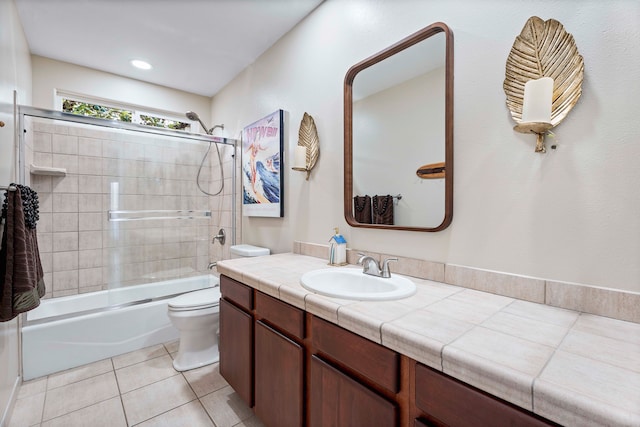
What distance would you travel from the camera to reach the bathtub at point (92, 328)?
1.98 m

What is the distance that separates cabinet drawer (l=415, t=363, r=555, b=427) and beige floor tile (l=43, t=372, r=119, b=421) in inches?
76.8

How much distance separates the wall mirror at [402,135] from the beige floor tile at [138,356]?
74.9 inches

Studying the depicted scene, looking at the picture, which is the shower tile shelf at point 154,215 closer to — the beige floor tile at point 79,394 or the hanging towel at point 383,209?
the beige floor tile at point 79,394

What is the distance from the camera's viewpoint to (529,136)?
1.05 metres

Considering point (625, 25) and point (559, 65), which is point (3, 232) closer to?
point (559, 65)

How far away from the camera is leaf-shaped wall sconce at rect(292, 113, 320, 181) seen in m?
1.93

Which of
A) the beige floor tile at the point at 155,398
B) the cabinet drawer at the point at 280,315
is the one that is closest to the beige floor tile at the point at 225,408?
the beige floor tile at the point at 155,398

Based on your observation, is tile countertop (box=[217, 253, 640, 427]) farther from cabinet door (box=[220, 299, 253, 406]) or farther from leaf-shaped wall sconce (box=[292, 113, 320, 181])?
leaf-shaped wall sconce (box=[292, 113, 320, 181])

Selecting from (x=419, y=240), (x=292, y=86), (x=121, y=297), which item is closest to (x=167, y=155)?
(x=121, y=297)

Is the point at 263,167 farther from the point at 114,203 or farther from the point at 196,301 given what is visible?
the point at 114,203

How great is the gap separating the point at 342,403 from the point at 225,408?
41.7 inches

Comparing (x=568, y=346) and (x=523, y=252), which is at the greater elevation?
(x=523, y=252)

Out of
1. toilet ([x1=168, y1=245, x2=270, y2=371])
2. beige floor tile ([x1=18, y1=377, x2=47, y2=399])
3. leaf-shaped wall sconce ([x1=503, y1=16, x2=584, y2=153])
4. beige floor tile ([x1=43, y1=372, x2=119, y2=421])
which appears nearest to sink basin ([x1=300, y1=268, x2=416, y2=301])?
leaf-shaped wall sconce ([x1=503, y1=16, x2=584, y2=153])

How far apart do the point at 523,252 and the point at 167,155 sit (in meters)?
3.13
